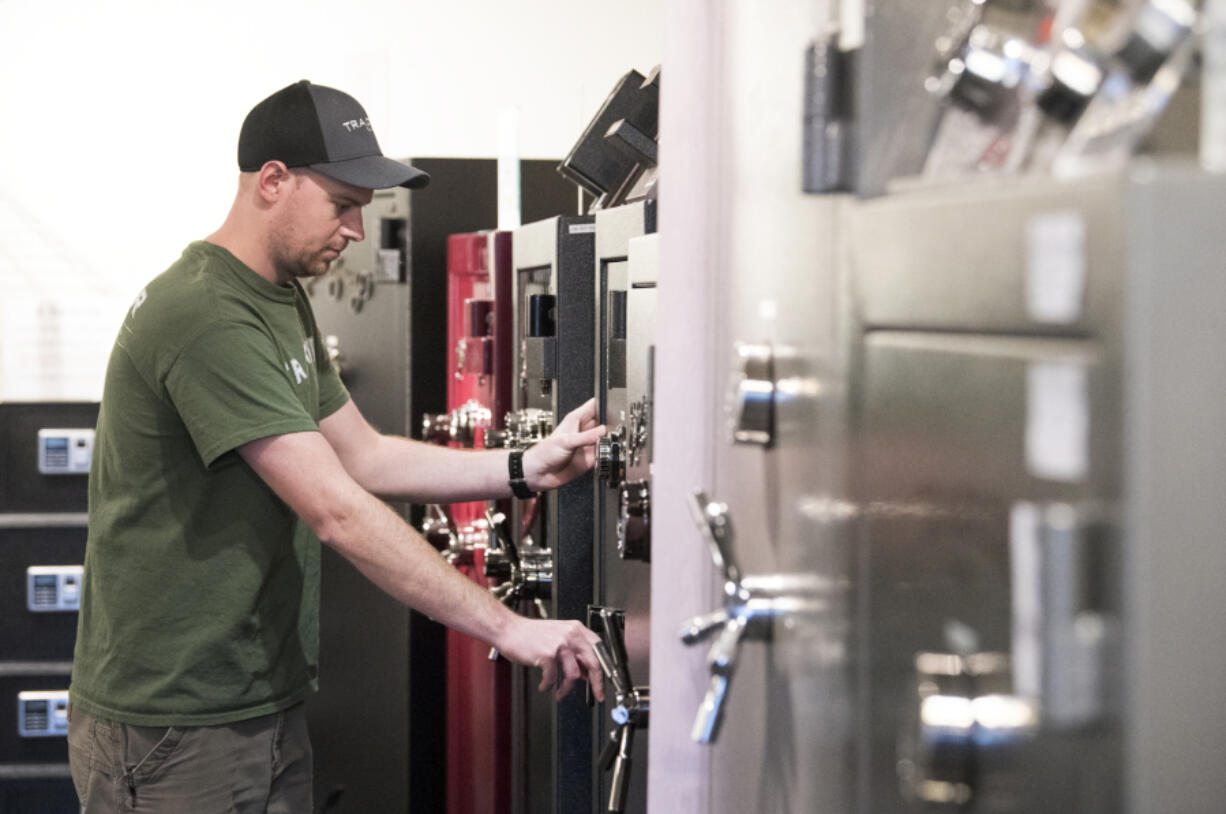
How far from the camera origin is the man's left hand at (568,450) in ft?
6.86

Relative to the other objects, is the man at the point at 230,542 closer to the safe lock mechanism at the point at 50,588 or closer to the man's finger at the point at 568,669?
the man's finger at the point at 568,669

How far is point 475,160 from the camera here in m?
3.38

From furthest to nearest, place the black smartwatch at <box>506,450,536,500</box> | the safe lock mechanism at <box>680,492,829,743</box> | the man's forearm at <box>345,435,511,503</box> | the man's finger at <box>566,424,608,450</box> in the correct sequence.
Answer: the man's forearm at <box>345,435,511,503</box> < the black smartwatch at <box>506,450,536,500</box> < the man's finger at <box>566,424,608,450</box> < the safe lock mechanism at <box>680,492,829,743</box>

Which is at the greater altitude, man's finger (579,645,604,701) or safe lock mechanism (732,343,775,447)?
safe lock mechanism (732,343,775,447)

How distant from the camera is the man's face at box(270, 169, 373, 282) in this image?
81.7 inches

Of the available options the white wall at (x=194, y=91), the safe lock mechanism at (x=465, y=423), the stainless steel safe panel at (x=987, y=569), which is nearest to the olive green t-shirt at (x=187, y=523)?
the safe lock mechanism at (x=465, y=423)

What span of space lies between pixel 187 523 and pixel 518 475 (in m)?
0.54

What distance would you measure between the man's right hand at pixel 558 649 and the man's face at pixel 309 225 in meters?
0.68

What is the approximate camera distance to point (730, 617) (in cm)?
98

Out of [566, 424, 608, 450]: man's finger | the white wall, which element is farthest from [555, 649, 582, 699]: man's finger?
the white wall

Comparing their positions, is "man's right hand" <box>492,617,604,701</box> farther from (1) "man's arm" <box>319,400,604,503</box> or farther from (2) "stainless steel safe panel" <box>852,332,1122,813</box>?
(2) "stainless steel safe panel" <box>852,332,1122,813</box>

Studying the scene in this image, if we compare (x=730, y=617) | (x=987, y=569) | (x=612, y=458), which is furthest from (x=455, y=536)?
(x=987, y=569)

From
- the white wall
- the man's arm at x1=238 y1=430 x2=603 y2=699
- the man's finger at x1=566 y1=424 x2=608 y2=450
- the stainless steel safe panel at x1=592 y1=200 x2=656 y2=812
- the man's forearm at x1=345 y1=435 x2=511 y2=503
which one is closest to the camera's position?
the stainless steel safe panel at x1=592 y1=200 x2=656 y2=812

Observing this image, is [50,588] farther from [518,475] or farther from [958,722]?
[958,722]
